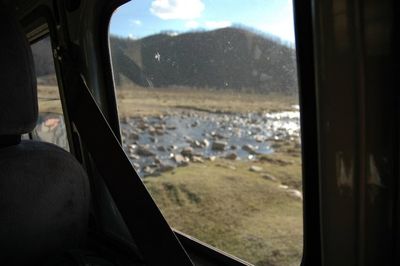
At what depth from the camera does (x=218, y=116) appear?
53.1 inches

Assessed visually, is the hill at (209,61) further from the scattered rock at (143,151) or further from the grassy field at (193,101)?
the scattered rock at (143,151)

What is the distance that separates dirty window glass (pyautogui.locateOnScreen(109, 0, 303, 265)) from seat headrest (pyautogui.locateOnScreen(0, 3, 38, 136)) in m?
0.52

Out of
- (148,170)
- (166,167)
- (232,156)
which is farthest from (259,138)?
(148,170)

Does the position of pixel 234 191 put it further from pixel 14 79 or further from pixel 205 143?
pixel 14 79

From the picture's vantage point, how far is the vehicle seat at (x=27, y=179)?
1083mm

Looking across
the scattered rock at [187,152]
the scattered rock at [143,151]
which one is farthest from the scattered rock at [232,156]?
→ the scattered rock at [143,151]

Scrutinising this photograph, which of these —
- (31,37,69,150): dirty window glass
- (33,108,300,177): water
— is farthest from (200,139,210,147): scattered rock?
(31,37,69,150): dirty window glass

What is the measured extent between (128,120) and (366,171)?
1.25 meters

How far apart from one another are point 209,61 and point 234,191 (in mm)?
494

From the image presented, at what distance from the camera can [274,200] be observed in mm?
1211

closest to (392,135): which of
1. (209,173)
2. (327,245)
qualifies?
(327,245)

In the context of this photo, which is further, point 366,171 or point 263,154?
point 263,154

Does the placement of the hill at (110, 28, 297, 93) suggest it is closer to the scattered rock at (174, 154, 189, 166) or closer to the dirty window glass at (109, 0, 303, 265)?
the dirty window glass at (109, 0, 303, 265)

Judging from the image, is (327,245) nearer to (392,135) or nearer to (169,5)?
(392,135)
